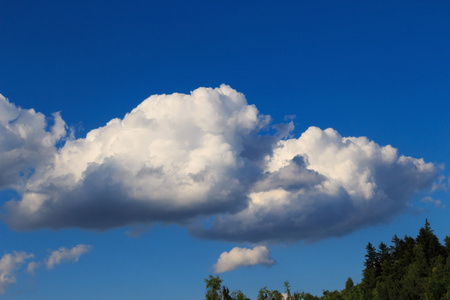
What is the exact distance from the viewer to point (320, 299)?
607 ft

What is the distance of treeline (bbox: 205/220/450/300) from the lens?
128625 millimetres

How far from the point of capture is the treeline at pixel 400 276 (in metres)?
129

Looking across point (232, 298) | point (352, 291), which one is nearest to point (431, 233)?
point (352, 291)

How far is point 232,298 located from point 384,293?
157 feet

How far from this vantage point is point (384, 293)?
445ft

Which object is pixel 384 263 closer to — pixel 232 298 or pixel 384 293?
pixel 384 293

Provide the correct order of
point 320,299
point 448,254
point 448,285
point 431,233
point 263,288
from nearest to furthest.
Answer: point 448,285 → point 448,254 → point 431,233 → point 263,288 → point 320,299

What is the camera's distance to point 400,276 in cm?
15188

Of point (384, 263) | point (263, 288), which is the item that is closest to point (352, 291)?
point (384, 263)

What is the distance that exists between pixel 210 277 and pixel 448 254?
67623 mm

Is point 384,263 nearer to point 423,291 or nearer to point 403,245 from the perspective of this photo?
point 403,245

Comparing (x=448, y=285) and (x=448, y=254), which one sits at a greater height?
(x=448, y=254)

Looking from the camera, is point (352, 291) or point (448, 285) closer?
point (448, 285)

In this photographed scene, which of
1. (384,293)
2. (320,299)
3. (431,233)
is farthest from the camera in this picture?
(320,299)
